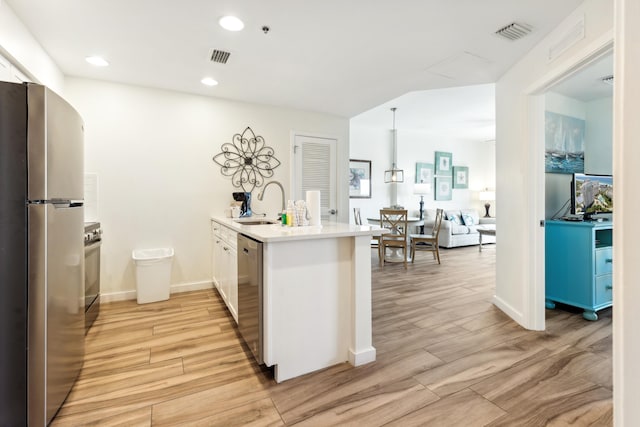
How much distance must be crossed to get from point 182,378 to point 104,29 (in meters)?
2.59

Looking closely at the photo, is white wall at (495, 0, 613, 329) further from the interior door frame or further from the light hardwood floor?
the light hardwood floor

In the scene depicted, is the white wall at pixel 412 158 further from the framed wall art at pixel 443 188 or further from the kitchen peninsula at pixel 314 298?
the kitchen peninsula at pixel 314 298

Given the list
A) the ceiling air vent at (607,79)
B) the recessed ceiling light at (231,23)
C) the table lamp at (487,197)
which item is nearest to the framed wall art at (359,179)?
the table lamp at (487,197)

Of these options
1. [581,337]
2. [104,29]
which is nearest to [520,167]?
[581,337]

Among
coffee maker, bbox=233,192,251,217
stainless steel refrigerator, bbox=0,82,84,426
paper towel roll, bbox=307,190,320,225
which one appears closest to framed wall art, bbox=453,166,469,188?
coffee maker, bbox=233,192,251,217

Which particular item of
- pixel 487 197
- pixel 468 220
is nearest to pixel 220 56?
pixel 468 220

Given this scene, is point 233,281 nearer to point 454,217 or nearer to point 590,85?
point 590,85

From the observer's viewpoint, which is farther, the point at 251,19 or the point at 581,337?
the point at 581,337

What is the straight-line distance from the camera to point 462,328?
2621mm

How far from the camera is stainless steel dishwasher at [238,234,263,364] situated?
1854 mm

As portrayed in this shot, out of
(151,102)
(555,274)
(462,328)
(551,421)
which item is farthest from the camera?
(151,102)

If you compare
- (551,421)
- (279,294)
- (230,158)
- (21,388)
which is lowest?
(551,421)

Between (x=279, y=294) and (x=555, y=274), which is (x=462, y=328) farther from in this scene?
(x=279, y=294)

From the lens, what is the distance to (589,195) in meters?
3.15
